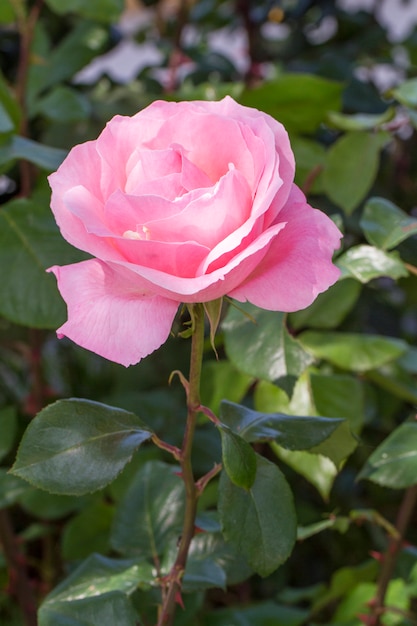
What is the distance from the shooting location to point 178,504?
0.62 metres

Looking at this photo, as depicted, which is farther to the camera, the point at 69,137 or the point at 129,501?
the point at 69,137

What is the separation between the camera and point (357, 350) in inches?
28.1

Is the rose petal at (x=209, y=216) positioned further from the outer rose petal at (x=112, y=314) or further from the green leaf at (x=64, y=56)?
the green leaf at (x=64, y=56)

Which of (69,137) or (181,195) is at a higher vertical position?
(181,195)

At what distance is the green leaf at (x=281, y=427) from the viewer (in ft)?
1.47

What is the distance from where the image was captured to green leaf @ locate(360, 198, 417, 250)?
1.97 feet

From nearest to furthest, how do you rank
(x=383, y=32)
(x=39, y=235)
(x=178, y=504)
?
(x=178, y=504)
(x=39, y=235)
(x=383, y=32)

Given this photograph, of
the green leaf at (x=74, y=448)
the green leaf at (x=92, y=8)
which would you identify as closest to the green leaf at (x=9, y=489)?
the green leaf at (x=74, y=448)

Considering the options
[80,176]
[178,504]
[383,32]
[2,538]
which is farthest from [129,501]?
[383,32]

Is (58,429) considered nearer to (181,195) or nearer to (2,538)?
(181,195)

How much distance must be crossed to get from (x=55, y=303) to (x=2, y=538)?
231mm

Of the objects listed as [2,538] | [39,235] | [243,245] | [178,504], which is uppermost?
[243,245]

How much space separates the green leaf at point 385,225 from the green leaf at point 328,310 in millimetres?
144

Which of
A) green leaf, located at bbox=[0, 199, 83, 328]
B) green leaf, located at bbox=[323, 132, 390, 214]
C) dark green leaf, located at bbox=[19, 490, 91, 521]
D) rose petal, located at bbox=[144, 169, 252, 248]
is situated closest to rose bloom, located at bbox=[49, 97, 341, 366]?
rose petal, located at bbox=[144, 169, 252, 248]
